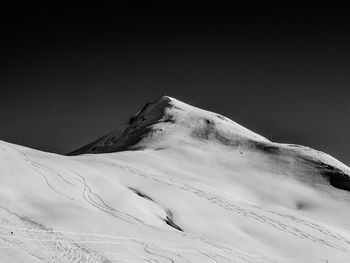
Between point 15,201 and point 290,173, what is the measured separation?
91.1 feet

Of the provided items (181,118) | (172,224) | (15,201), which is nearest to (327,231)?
(172,224)

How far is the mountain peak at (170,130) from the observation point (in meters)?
47.0

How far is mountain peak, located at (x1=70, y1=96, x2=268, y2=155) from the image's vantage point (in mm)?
47031

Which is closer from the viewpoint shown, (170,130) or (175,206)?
(175,206)

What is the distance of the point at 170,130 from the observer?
49469mm

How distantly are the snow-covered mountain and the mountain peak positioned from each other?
2.39 metres

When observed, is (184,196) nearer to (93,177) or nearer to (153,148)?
(93,177)

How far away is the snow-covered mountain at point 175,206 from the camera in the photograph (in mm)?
15945

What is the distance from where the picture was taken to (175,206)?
75.8 feet

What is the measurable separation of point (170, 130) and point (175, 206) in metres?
26.6

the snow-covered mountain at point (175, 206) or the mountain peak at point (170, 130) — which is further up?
the mountain peak at point (170, 130)

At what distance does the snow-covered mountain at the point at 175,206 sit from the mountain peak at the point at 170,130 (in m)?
2.39

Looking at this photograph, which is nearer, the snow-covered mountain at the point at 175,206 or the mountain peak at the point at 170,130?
the snow-covered mountain at the point at 175,206

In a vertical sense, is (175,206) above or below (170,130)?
below
